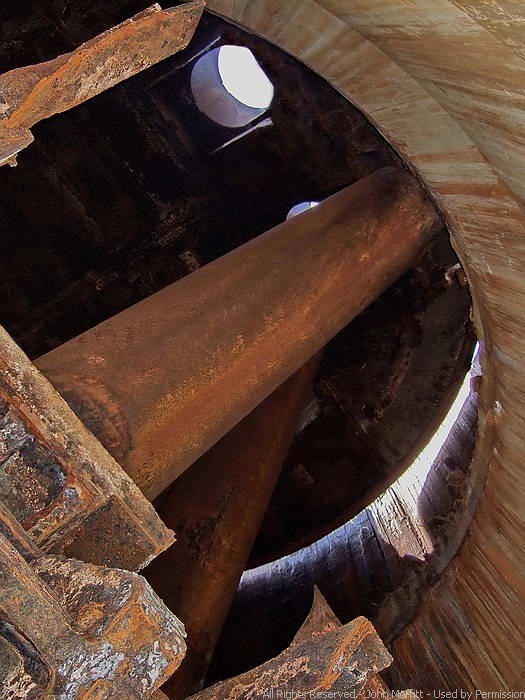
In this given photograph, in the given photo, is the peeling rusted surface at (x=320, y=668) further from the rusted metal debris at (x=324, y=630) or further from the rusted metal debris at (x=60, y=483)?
the rusted metal debris at (x=60, y=483)

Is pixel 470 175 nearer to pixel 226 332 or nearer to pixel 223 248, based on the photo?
pixel 226 332

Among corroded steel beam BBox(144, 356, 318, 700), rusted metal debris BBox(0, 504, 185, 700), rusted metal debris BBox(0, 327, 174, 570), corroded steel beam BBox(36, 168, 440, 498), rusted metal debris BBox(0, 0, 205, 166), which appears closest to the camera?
rusted metal debris BBox(0, 504, 185, 700)

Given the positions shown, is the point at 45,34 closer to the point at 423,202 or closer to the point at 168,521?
the point at 423,202

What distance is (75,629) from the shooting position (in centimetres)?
155

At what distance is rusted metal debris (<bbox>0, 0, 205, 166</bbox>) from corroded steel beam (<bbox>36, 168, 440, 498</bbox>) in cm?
93

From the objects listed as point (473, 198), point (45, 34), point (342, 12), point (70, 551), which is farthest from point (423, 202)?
point (45, 34)

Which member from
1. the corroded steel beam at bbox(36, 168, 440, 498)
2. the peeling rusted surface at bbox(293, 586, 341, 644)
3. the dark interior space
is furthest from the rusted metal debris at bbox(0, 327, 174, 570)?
the dark interior space

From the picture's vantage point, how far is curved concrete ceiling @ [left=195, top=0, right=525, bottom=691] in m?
2.51

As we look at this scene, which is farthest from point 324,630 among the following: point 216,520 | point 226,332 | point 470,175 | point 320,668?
point 216,520

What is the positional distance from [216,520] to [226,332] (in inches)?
90.9

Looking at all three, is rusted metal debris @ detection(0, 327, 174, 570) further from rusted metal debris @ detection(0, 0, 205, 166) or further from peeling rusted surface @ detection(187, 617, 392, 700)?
rusted metal debris @ detection(0, 0, 205, 166)

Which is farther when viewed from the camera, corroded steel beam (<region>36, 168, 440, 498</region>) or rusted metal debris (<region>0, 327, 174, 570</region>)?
corroded steel beam (<region>36, 168, 440, 498</region>)

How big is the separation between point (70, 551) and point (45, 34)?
5678mm

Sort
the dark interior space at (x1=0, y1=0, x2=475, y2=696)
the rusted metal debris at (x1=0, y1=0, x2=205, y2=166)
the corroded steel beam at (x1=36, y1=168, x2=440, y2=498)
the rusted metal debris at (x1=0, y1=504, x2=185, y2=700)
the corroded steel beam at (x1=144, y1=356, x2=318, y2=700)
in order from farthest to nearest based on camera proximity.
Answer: the dark interior space at (x1=0, y1=0, x2=475, y2=696), the corroded steel beam at (x1=144, y1=356, x2=318, y2=700), the corroded steel beam at (x1=36, y1=168, x2=440, y2=498), the rusted metal debris at (x1=0, y1=0, x2=205, y2=166), the rusted metal debris at (x1=0, y1=504, x2=185, y2=700)
